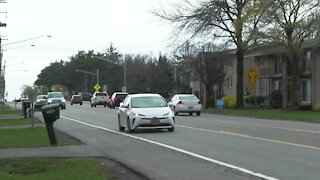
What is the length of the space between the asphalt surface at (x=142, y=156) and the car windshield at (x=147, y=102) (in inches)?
104

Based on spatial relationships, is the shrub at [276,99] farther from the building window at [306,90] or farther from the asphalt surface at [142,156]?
the asphalt surface at [142,156]

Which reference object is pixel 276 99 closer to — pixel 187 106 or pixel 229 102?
pixel 229 102

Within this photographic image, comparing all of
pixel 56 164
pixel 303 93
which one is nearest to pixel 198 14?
pixel 303 93

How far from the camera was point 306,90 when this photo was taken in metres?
56.5

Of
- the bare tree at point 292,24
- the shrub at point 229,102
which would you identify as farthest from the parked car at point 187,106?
the shrub at point 229,102

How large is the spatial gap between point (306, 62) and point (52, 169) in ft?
153

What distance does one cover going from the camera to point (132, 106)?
23484mm

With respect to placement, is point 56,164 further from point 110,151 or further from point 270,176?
point 270,176

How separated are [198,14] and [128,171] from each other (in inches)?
1479

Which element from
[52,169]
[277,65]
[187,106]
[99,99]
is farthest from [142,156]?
[99,99]

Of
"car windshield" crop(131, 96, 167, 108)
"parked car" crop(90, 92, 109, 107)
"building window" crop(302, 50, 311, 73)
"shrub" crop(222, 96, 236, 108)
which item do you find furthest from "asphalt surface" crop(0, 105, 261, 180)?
"parked car" crop(90, 92, 109, 107)

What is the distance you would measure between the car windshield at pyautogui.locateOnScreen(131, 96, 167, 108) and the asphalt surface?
104 inches

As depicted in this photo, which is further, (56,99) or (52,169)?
(56,99)

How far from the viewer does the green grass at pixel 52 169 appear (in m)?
11.2
